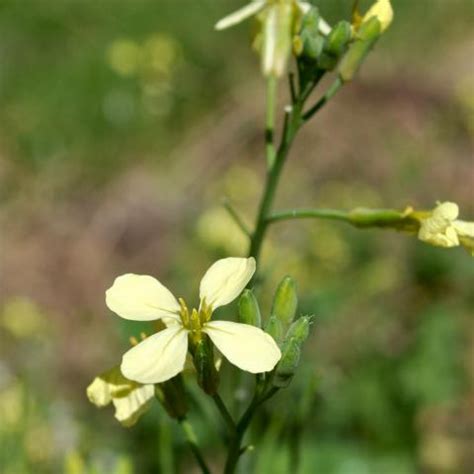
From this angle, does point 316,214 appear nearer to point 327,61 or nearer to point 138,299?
point 327,61

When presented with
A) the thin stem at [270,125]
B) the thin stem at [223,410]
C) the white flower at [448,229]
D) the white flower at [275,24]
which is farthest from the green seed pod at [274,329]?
the white flower at [275,24]

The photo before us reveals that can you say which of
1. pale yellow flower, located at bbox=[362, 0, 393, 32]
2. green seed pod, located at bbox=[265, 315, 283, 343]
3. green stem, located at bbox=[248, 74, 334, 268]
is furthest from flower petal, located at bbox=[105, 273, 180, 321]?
pale yellow flower, located at bbox=[362, 0, 393, 32]

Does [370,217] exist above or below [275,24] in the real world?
below

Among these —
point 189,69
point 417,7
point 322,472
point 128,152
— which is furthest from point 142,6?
point 322,472

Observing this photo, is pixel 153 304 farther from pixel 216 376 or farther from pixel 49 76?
pixel 49 76

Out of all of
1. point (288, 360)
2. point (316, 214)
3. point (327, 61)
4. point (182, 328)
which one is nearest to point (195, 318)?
point (182, 328)

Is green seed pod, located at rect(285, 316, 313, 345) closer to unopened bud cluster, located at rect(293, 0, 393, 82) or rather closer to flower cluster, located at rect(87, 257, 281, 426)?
flower cluster, located at rect(87, 257, 281, 426)

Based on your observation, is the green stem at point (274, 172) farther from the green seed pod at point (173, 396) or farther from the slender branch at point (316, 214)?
the green seed pod at point (173, 396)
